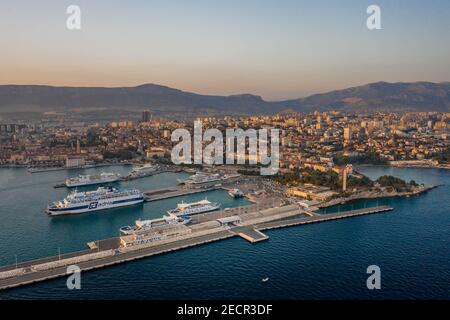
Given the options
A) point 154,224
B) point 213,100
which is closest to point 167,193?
point 154,224

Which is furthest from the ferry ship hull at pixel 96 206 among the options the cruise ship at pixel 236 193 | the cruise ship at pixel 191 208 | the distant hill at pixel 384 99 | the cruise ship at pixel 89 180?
the distant hill at pixel 384 99

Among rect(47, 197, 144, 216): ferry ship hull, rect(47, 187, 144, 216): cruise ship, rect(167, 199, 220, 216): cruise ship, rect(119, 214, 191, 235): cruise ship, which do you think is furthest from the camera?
rect(47, 187, 144, 216): cruise ship

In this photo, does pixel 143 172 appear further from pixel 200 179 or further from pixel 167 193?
pixel 167 193

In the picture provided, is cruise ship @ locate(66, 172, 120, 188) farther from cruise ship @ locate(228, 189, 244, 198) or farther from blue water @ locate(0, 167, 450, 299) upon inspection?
cruise ship @ locate(228, 189, 244, 198)

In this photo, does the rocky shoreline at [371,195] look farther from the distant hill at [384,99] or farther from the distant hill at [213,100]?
the distant hill at [384,99]

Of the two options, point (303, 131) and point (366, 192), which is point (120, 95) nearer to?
point (303, 131)

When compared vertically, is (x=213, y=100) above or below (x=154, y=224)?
above
